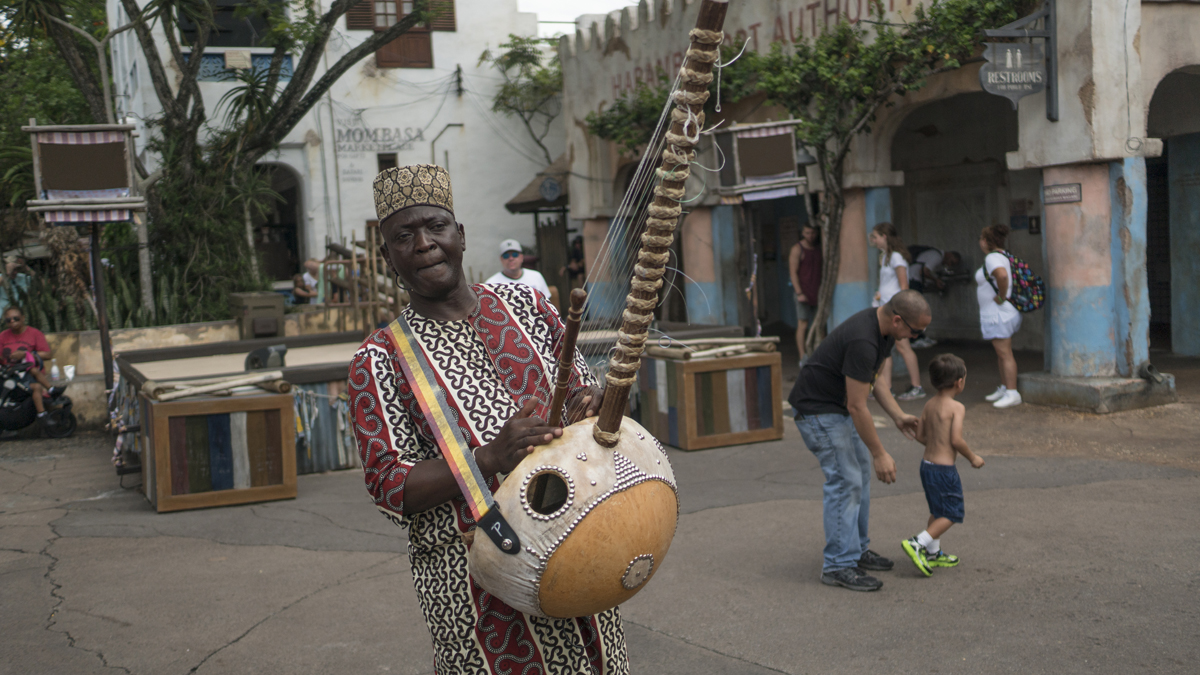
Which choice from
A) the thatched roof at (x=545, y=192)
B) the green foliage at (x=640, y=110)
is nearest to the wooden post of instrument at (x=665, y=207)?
the green foliage at (x=640, y=110)

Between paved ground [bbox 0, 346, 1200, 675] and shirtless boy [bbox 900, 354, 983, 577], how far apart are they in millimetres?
130

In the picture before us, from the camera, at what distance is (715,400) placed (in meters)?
8.54

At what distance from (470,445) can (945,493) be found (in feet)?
11.9

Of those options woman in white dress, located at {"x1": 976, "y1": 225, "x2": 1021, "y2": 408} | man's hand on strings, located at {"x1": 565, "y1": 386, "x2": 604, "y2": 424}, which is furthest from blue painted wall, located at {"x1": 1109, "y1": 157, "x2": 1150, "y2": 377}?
man's hand on strings, located at {"x1": 565, "y1": 386, "x2": 604, "y2": 424}

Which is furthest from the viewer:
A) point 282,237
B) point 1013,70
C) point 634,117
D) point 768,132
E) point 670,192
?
point 282,237

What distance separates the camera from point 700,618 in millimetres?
4723

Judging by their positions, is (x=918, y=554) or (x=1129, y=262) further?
(x=1129, y=262)

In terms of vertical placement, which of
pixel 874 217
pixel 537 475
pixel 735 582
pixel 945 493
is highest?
pixel 874 217

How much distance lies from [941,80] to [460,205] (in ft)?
38.9

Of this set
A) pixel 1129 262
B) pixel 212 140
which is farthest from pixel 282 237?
pixel 1129 262

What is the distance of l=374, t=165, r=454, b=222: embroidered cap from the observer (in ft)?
7.14

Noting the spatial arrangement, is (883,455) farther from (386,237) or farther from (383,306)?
(383,306)

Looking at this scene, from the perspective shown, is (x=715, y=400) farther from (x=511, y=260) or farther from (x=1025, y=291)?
(x=1025, y=291)

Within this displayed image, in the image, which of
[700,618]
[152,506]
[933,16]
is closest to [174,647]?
[700,618]
